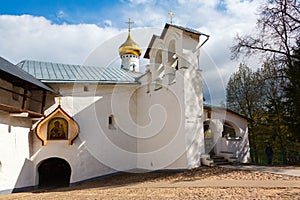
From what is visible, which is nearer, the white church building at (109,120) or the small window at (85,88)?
the white church building at (109,120)

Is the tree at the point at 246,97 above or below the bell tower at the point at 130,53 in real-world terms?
below

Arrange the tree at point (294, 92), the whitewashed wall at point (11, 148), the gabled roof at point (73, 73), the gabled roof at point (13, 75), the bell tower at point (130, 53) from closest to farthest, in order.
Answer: the gabled roof at point (13, 75), the whitewashed wall at point (11, 148), the tree at point (294, 92), the gabled roof at point (73, 73), the bell tower at point (130, 53)

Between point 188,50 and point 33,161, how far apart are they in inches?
345

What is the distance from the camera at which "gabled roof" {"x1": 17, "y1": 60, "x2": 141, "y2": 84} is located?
467 inches

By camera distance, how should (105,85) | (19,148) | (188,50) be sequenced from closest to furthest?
(19,148)
(188,50)
(105,85)

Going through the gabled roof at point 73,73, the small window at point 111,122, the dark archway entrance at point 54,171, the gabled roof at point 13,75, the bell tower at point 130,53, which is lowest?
the dark archway entrance at point 54,171

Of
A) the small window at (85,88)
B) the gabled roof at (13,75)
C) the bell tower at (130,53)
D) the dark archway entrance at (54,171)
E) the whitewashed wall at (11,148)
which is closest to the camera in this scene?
the gabled roof at (13,75)

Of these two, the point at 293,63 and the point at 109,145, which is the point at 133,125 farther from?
the point at 293,63

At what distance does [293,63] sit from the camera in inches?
458

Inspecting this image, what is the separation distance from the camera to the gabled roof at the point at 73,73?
11852 millimetres

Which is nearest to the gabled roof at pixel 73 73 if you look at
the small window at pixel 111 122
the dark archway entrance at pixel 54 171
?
the small window at pixel 111 122

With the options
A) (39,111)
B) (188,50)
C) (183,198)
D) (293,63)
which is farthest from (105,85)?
(293,63)

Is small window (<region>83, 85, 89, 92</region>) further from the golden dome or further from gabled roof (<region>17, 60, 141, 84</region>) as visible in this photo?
the golden dome

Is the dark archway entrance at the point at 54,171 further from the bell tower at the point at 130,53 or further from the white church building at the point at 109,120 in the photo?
the bell tower at the point at 130,53
